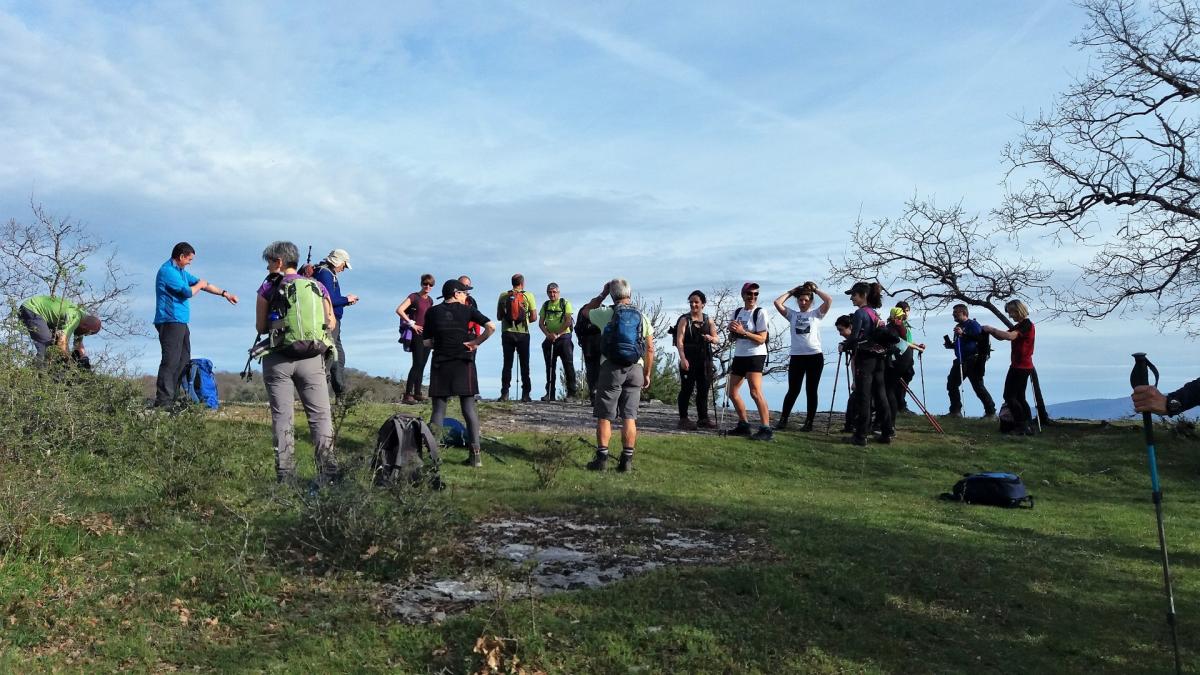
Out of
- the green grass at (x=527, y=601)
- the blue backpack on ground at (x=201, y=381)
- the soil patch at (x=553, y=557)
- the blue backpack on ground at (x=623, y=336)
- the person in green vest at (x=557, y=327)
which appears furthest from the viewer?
the person in green vest at (x=557, y=327)

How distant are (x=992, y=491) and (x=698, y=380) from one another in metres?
4.96

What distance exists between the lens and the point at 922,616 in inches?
250

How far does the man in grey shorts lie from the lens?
10609mm

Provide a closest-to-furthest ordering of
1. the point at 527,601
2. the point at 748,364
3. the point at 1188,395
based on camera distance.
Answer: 1. the point at 527,601
2. the point at 1188,395
3. the point at 748,364

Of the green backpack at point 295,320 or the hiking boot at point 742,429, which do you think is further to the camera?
the hiking boot at point 742,429

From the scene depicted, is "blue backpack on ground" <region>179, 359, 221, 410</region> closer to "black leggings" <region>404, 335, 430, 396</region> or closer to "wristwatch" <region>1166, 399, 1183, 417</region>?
"black leggings" <region>404, 335, 430, 396</region>

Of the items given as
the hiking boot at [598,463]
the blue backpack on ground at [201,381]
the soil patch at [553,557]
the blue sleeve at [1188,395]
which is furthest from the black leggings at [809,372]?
the blue backpack on ground at [201,381]

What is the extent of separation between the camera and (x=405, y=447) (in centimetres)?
857

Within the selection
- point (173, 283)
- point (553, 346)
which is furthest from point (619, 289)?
point (553, 346)

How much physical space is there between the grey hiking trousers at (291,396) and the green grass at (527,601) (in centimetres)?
51

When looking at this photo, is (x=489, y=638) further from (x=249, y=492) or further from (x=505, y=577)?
(x=249, y=492)

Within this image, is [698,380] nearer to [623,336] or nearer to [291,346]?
[623,336]

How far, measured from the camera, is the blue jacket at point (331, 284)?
12.5 metres

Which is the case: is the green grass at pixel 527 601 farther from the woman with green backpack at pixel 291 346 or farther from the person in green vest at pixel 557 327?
the person in green vest at pixel 557 327
